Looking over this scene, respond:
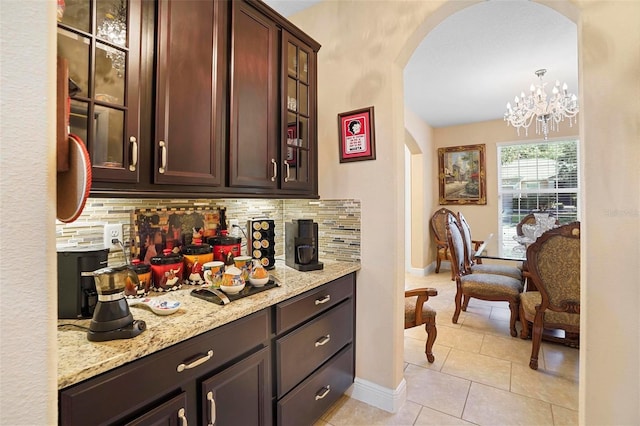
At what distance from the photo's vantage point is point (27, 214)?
485mm

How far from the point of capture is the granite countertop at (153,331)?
78 centimetres

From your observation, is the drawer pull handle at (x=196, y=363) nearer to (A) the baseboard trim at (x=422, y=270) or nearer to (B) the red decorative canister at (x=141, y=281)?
(B) the red decorative canister at (x=141, y=281)

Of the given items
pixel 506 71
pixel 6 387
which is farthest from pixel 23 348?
pixel 506 71

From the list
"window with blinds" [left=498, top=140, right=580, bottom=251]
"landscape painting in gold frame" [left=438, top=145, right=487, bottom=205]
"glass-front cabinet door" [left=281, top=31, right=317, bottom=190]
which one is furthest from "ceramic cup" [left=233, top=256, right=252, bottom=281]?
"landscape painting in gold frame" [left=438, top=145, right=487, bottom=205]

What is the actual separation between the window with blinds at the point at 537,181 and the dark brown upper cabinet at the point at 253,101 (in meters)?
4.48

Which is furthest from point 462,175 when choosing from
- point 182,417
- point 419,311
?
point 182,417

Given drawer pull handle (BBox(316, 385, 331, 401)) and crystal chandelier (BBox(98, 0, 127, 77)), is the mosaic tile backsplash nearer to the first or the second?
crystal chandelier (BBox(98, 0, 127, 77))

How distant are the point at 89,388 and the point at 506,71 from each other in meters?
4.27

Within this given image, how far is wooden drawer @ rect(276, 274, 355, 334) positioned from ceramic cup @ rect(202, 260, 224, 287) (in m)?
0.31

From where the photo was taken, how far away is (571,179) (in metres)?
4.76

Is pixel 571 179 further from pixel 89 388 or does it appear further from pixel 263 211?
pixel 89 388

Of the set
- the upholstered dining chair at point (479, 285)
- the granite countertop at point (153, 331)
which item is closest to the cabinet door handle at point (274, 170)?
the granite countertop at point (153, 331)

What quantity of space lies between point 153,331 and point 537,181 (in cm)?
598

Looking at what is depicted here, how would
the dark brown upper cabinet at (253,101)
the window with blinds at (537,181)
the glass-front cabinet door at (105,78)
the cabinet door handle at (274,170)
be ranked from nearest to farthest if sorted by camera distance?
the glass-front cabinet door at (105,78) < the dark brown upper cabinet at (253,101) < the cabinet door handle at (274,170) < the window with blinds at (537,181)
